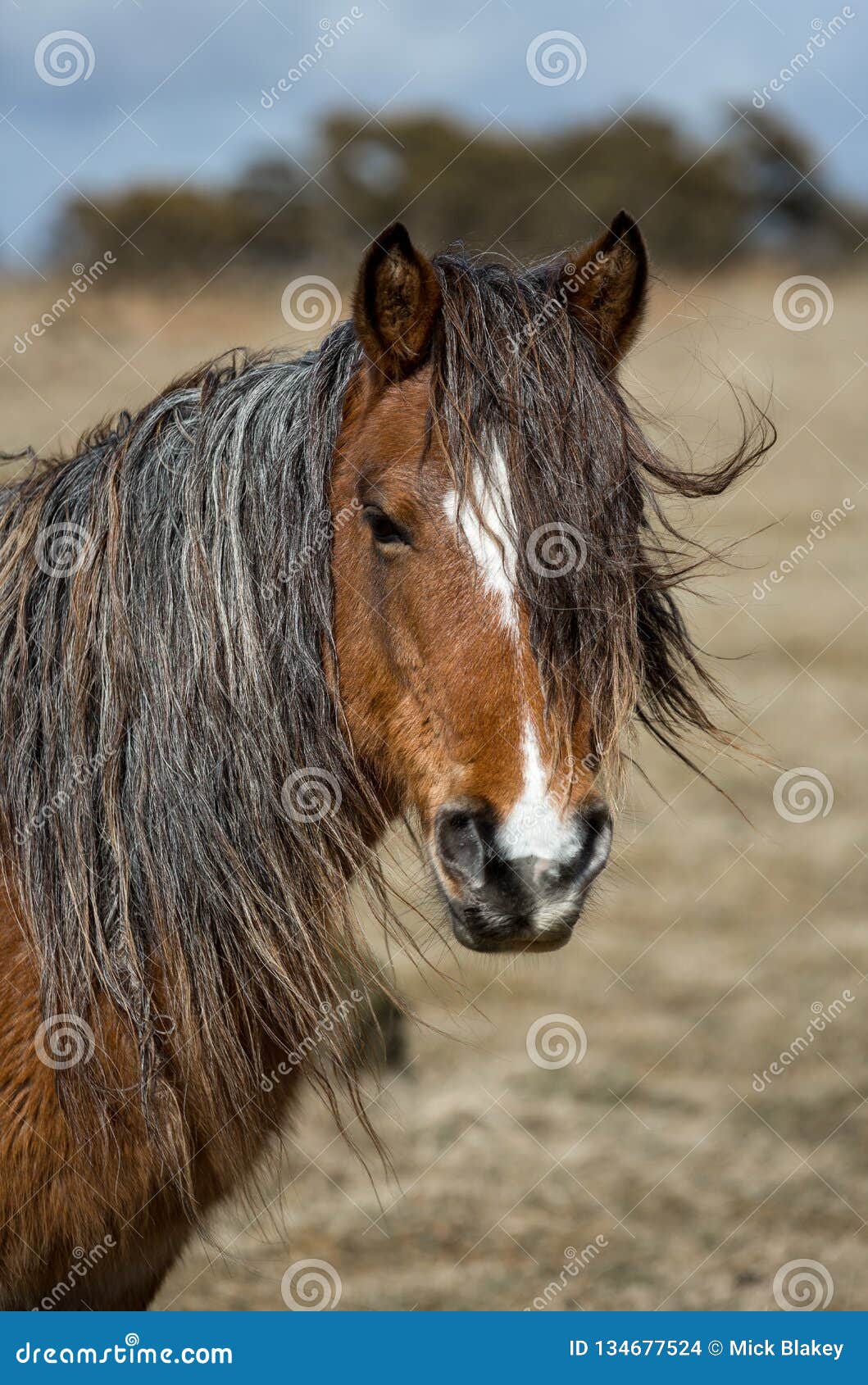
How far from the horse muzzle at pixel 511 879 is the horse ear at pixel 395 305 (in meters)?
1.03

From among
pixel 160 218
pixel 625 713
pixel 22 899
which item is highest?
pixel 625 713

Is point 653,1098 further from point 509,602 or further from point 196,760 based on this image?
point 509,602

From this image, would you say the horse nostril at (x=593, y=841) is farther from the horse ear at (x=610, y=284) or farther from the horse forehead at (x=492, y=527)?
the horse ear at (x=610, y=284)

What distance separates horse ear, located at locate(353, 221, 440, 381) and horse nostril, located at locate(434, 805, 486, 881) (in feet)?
3.31

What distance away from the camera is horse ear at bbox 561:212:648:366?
278 cm

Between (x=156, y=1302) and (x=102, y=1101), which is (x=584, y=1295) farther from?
(x=102, y=1101)

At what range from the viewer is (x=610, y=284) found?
9.29ft

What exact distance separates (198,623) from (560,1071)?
415 cm

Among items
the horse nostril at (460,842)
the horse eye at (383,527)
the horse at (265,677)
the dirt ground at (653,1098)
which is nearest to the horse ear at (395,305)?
the horse at (265,677)

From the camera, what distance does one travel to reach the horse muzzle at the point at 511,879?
230cm

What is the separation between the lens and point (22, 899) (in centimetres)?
286

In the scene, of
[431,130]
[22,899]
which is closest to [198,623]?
[22,899]


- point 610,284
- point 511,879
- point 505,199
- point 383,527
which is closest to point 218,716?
point 383,527

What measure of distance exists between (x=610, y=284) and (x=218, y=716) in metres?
1.32
